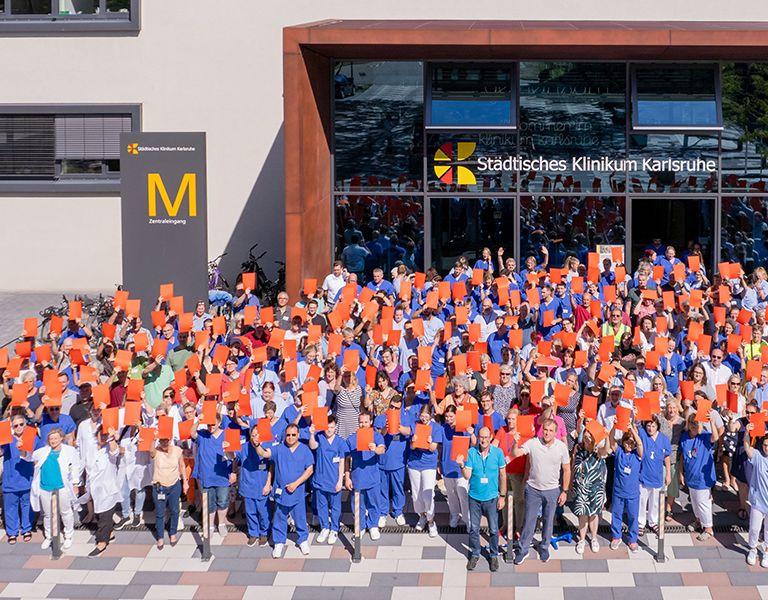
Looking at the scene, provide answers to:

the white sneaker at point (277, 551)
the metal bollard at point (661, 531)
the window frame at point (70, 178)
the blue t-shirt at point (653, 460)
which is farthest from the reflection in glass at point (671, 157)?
the white sneaker at point (277, 551)

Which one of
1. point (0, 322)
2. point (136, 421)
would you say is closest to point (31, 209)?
point (0, 322)

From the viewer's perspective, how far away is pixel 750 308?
18.7 meters

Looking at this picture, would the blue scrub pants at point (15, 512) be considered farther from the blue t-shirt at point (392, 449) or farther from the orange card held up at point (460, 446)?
the orange card held up at point (460, 446)

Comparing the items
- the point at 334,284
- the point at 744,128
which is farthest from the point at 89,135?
the point at 744,128

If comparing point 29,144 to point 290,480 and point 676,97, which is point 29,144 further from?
point 290,480

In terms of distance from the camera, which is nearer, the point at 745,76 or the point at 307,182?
the point at 307,182

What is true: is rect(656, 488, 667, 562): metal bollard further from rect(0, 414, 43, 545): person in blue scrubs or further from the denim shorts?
rect(0, 414, 43, 545): person in blue scrubs

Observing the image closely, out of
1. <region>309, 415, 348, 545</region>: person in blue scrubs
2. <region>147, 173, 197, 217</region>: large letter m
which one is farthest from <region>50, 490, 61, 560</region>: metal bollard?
<region>147, 173, 197, 217</region>: large letter m

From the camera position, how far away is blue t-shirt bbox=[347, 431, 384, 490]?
1370 centimetres

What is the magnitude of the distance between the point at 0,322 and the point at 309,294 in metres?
7.16

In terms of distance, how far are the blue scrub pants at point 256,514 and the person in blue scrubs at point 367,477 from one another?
902 millimetres

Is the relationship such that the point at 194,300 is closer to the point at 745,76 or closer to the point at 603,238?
the point at 603,238

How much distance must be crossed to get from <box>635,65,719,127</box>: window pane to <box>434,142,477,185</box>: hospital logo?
3071 mm

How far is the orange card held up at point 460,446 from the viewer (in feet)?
43.4
